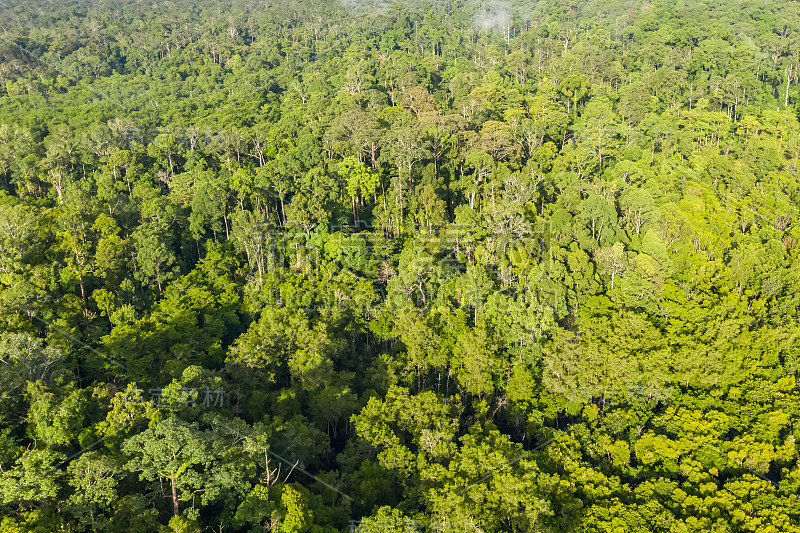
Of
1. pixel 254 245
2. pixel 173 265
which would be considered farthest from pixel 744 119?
pixel 173 265

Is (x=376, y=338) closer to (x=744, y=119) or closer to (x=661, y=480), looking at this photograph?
(x=661, y=480)

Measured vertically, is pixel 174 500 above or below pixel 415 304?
below

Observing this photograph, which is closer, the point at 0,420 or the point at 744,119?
the point at 0,420

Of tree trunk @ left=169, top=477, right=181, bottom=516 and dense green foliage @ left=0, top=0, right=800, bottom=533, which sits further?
dense green foliage @ left=0, top=0, right=800, bottom=533

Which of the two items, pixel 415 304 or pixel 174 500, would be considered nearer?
pixel 174 500

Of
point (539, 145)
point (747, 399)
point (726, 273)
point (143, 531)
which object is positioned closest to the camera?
point (143, 531)

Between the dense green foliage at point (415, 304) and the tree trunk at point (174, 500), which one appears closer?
the tree trunk at point (174, 500)

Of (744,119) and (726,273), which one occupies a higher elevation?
(744,119)

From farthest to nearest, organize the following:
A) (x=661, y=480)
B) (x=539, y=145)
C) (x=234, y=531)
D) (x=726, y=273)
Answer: (x=539, y=145) → (x=726, y=273) → (x=661, y=480) → (x=234, y=531)
